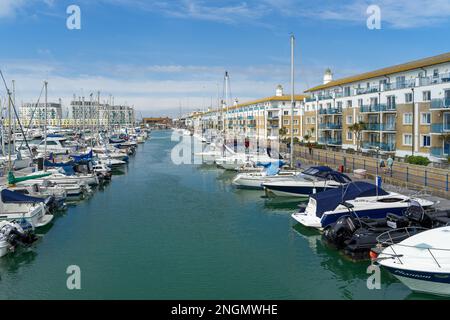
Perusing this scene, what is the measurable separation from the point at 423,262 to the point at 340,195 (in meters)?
8.88

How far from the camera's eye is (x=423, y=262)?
594 inches

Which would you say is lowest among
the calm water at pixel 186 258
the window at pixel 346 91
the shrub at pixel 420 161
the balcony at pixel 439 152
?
the calm water at pixel 186 258

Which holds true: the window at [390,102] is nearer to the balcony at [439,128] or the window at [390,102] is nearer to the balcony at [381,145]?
the balcony at [381,145]

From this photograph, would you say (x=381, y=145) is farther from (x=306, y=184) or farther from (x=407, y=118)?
(x=306, y=184)

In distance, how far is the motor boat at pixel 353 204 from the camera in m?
22.8

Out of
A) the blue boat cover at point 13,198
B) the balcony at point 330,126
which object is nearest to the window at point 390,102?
the balcony at point 330,126

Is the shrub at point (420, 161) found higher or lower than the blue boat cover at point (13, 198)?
higher

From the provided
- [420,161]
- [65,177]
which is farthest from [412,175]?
[65,177]

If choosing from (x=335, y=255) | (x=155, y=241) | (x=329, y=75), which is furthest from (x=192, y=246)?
(x=329, y=75)

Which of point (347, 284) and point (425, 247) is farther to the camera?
point (347, 284)

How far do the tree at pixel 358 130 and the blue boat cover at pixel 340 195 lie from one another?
28756 millimetres
